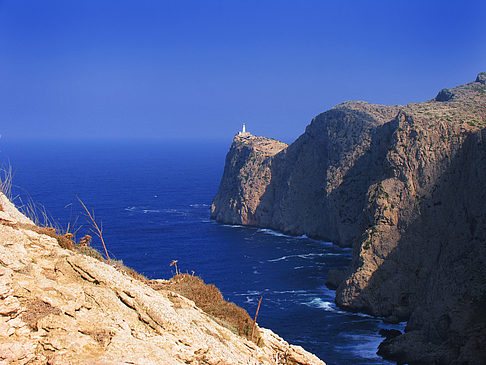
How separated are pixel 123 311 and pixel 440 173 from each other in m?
51.2

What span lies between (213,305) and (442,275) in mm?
33252

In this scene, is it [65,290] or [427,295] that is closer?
[65,290]

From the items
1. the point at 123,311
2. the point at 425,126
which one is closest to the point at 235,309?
the point at 123,311

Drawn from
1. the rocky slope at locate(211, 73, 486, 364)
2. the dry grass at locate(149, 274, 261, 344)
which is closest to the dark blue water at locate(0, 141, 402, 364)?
the rocky slope at locate(211, 73, 486, 364)

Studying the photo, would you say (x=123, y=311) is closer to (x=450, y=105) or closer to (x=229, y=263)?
(x=229, y=263)

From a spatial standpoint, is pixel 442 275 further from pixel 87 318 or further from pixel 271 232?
pixel 271 232

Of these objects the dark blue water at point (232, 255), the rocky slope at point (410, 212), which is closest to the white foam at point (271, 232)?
the dark blue water at point (232, 255)

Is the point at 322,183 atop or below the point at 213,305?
atop

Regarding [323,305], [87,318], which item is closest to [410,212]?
[323,305]

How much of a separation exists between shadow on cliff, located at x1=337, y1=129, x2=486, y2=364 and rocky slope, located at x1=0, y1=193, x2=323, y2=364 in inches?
1122

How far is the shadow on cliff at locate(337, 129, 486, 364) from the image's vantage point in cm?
4194

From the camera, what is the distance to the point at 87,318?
1458cm

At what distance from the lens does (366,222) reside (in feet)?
202

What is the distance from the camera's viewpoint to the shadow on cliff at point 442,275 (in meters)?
41.9
